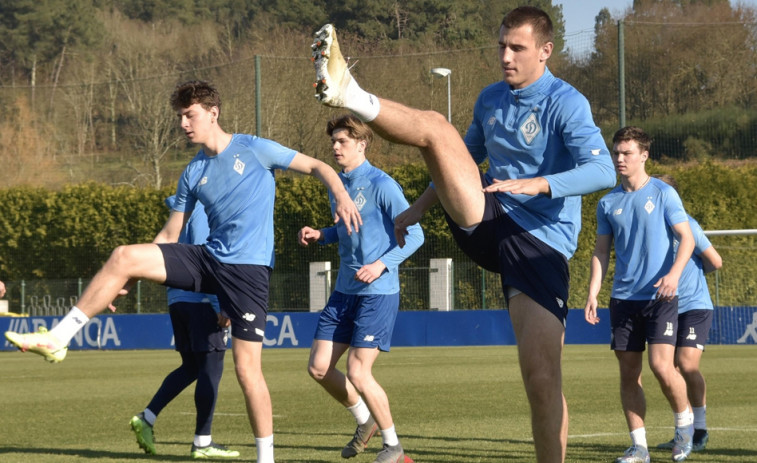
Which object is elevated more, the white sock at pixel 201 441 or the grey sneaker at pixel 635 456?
the grey sneaker at pixel 635 456

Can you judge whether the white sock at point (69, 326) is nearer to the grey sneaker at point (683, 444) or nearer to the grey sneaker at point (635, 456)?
the grey sneaker at point (635, 456)

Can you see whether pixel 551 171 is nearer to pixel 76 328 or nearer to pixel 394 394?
pixel 76 328

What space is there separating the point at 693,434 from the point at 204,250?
374 centimetres

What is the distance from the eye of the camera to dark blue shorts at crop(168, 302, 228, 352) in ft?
28.5

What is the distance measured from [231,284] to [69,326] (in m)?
1.21

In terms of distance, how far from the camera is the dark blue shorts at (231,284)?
22.1 feet

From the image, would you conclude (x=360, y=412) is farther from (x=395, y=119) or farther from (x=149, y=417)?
(x=395, y=119)

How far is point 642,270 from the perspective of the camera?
798 centimetres

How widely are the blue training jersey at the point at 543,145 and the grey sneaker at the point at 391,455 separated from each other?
8.90ft

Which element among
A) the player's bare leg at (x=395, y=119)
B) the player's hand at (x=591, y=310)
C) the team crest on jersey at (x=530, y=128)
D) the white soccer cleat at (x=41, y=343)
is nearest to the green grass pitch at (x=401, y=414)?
the player's hand at (x=591, y=310)

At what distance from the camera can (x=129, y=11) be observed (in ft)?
274

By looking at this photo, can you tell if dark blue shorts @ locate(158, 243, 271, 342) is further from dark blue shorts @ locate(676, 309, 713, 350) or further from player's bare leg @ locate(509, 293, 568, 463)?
dark blue shorts @ locate(676, 309, 713, 350)

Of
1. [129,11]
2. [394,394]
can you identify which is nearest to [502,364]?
[394,394]

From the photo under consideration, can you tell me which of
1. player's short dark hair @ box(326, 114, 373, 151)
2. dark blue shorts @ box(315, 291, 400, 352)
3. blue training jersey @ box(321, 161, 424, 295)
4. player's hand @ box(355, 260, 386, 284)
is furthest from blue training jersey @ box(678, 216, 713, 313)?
player's short dark hair @ box(326, 114, 373, 151)
